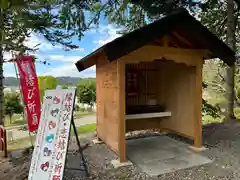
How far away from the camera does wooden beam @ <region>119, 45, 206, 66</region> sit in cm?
383

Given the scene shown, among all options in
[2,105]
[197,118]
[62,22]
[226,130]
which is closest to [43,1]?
[62,22]

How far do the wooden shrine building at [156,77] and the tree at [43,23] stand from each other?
132 cm

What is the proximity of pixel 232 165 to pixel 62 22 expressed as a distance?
569 centimetres

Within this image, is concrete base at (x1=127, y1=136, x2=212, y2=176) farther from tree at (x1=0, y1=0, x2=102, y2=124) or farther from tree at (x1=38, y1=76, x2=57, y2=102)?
→ tree at (x1=0, y1=0, x2=102, y2=124)

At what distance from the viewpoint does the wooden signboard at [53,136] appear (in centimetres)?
269

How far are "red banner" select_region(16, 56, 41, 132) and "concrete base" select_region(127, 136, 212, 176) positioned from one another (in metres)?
2.10

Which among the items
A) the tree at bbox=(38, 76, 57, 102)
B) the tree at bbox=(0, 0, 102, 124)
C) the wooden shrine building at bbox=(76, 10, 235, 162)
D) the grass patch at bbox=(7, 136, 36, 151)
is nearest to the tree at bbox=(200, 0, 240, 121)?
the wooden shrine building at bbox=(76, 10, 235, 162)

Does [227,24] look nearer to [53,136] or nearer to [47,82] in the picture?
[47,82]

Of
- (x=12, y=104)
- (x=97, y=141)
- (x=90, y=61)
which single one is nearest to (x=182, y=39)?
(x=90, y=61)

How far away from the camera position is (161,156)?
14.0 ft

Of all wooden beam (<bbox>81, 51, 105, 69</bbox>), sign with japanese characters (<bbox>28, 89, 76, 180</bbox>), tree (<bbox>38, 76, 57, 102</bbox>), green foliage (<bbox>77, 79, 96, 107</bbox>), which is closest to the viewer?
sign with japanese characters (<bbox>28, 89, 76, 180</bbox>)

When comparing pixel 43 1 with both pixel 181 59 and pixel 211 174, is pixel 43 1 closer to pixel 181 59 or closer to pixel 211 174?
pixel 181 59

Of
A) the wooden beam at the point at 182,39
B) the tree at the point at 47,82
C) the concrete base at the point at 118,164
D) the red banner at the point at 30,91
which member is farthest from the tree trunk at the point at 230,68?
the red banner at the point at 30,91

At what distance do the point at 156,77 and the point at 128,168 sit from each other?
3064 millimetres
